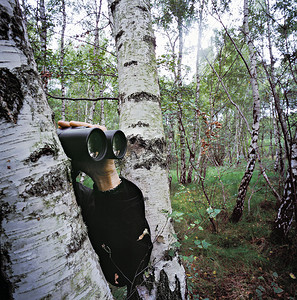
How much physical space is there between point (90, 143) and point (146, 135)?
0.42 m

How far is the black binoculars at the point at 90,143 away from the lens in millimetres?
649

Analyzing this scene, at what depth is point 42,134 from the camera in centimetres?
52

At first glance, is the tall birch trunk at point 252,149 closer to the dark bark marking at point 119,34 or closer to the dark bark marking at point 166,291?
the dark bark marking at point 166,291

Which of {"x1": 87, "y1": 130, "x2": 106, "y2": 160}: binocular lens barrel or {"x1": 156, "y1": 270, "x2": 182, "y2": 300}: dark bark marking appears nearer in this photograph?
{"x1": 87, "y1": 130, "x2": 106, "y2": 160}: binocular lens barrel

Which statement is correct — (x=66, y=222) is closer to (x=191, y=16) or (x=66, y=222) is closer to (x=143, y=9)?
(x=143, y=9)

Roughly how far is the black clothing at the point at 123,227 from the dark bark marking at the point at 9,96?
492 millimetres

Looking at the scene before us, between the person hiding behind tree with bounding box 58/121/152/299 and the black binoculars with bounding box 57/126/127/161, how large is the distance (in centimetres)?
8

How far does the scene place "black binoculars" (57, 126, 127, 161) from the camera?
649 mm

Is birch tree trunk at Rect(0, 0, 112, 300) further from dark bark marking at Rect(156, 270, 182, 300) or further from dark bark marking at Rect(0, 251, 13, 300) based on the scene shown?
dark bark marking at Rect(156, 270, 182, 300)

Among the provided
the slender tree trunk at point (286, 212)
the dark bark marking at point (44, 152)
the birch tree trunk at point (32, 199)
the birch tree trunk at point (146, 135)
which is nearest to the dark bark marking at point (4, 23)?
the birch tree trunk at point (32, 199)

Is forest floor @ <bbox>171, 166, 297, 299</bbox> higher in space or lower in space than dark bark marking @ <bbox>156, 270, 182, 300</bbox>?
lower

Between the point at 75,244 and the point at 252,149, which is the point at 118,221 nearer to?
the point at 75,244

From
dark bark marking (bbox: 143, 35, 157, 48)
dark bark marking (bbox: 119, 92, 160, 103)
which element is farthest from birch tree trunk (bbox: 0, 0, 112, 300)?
dark bark marking (bbox: 143, 35, 157, 48)

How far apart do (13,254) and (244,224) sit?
14.6 ft
